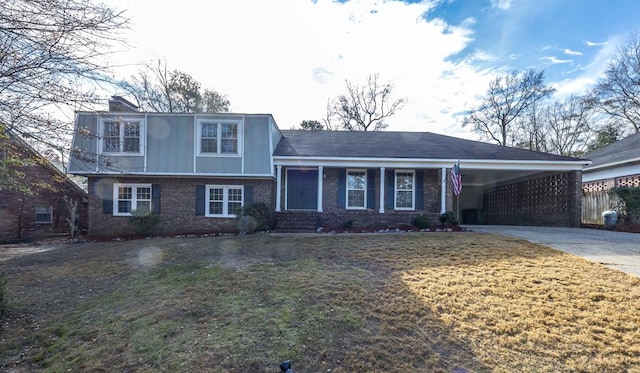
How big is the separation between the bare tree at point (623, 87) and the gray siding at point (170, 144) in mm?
28001

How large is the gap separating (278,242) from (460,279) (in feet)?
17.1

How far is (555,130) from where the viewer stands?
2753 centimetres

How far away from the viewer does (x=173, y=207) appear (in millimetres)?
12305

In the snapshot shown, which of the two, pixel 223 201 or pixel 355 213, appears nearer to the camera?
pixel 223 201

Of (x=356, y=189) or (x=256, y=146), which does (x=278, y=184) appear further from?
(x=356, y=189)

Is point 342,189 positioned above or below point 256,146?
below

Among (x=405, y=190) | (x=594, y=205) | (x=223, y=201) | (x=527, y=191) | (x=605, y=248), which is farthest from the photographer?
(x=527, y=191)

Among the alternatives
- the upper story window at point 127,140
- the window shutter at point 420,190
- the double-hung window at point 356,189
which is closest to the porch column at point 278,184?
the double-hung window at point 356,189

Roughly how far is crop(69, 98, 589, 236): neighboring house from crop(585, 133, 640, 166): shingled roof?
109 inches

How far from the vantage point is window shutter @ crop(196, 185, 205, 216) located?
12344 millimetres

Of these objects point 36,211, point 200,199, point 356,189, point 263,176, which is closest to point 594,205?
point 356,189

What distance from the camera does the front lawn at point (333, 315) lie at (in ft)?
10.2

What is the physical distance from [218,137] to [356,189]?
19.7 feet

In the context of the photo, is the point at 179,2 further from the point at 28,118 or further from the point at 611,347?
the point at 611,347
